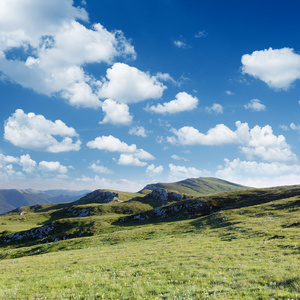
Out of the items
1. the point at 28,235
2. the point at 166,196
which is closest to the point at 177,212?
the point at 28,235

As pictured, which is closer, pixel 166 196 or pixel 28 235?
pixel 28 235

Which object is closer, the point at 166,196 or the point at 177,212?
the point at 177,212

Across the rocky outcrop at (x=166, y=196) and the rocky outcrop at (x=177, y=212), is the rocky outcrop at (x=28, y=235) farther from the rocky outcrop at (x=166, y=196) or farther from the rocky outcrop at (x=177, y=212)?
the rocky outcrop at (x=166, y=196)

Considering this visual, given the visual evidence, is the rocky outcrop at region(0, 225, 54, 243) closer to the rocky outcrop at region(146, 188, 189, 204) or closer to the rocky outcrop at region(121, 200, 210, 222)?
the rocky outcrop at region(121, 200, 210, 222)

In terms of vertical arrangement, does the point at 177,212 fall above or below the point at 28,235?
above

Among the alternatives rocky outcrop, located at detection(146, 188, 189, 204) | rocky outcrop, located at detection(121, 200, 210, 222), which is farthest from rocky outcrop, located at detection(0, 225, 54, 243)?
rocky outcrop, located at detection(146, 188, 189, 204)

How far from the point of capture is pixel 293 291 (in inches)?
402

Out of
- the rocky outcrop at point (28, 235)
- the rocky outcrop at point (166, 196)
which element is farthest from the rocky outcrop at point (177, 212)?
the rocky outcrop at point (166, 196)

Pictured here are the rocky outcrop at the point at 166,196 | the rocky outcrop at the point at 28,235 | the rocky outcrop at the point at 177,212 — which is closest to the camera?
the rocky outcrop at the point at 28,235

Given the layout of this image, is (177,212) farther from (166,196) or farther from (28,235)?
(166,196)

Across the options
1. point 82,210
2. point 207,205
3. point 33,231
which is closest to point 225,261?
point 207,205

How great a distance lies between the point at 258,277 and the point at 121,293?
9414 mm

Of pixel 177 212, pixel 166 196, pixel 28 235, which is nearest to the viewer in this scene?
pixel 28 235

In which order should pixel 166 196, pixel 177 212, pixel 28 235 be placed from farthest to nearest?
pixel 166 196, pixel 177 212, pixel 28 235
